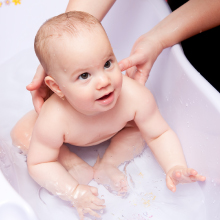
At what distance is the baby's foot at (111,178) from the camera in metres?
1.23

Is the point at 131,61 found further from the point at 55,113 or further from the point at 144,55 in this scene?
the point at 55,113

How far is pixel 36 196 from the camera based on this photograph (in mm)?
1162

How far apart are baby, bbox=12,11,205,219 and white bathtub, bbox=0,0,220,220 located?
59 mm

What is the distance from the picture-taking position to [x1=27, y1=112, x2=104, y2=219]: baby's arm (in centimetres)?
109

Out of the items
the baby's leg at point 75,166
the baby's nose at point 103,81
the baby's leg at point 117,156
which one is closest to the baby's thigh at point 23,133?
the baby's leg at point 75,166

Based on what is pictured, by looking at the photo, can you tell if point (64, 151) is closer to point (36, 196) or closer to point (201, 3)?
point (36, 196)

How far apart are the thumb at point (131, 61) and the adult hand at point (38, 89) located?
0.27 meters

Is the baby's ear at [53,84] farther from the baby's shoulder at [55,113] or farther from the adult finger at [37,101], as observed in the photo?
the adult finger at [37,101]

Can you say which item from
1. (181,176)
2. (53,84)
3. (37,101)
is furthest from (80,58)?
(181,176)

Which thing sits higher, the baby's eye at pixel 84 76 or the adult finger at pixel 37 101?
the baby's eye at pixel 84 76

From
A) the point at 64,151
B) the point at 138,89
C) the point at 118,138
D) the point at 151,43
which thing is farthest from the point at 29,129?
the point at 151,43

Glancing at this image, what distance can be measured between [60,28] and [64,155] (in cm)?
53

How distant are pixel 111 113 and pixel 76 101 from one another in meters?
0.20

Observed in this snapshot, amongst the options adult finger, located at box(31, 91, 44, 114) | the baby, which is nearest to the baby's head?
the baby
